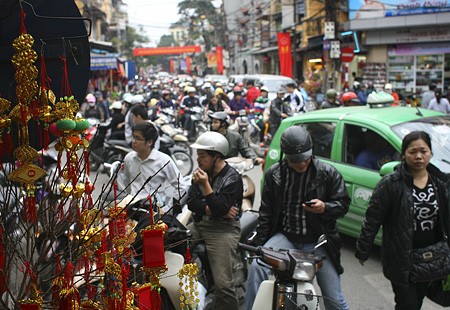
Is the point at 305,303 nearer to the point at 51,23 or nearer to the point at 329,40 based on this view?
the point at 51,23

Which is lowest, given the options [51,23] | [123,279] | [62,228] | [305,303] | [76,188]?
[305,303]

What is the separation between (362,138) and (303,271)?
344cm

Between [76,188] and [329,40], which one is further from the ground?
[329,40]

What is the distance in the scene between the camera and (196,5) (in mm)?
73688

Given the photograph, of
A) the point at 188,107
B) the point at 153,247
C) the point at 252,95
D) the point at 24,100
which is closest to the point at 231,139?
the point at 153,247

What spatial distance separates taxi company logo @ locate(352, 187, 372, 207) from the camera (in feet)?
19.9

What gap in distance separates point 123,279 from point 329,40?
21.2 m

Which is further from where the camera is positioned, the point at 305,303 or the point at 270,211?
the point at 270,211

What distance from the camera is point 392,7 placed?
2356 cm

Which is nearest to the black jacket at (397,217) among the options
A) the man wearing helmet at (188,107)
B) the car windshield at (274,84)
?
the man wearing helmet at (188,107)

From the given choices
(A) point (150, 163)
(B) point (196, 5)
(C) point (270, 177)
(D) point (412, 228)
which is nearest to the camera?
(D) point (412, 228)

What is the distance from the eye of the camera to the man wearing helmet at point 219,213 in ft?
14.5

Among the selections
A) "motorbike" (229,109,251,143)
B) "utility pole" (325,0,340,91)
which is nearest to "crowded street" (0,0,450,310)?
"motorbike" (229,109,251,143)

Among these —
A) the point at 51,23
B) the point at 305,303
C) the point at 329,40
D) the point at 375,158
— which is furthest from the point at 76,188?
the point at 329,40
